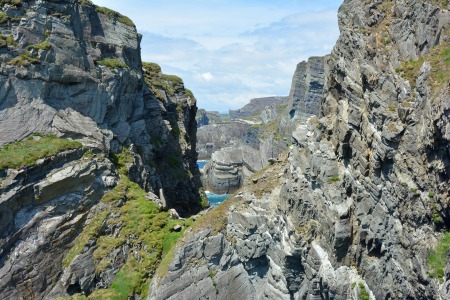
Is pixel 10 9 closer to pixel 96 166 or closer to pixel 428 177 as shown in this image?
pixel 96 166

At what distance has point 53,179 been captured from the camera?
109ft

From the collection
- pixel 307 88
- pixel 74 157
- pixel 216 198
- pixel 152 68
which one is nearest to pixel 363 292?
pixel 74 157

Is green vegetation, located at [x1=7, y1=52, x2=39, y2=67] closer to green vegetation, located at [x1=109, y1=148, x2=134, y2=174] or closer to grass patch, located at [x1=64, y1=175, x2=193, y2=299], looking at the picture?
green vegetation, located at [x1=109, y1=148, x2=134, y2=174]

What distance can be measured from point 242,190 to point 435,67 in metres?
21.1

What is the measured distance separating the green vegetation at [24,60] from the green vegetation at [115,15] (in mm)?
13912

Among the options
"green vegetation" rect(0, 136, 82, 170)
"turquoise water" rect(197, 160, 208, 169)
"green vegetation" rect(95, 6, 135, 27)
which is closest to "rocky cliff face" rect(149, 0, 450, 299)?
"green vegetation" rect(0, 136, 82, 170)

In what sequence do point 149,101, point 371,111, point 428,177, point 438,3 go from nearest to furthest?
point 428,177 < point 438,3 < point 371,111 < point 149,101

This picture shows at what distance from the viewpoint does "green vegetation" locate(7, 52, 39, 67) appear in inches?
1478

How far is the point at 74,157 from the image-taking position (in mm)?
36469

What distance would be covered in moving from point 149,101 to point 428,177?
43.1 metres

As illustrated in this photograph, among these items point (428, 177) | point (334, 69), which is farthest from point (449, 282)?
point (334, 69)

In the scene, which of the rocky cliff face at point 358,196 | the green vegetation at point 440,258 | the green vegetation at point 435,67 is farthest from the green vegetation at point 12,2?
the green vegetation at point 440,258

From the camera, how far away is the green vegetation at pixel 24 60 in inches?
1478

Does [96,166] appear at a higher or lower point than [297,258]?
higher
